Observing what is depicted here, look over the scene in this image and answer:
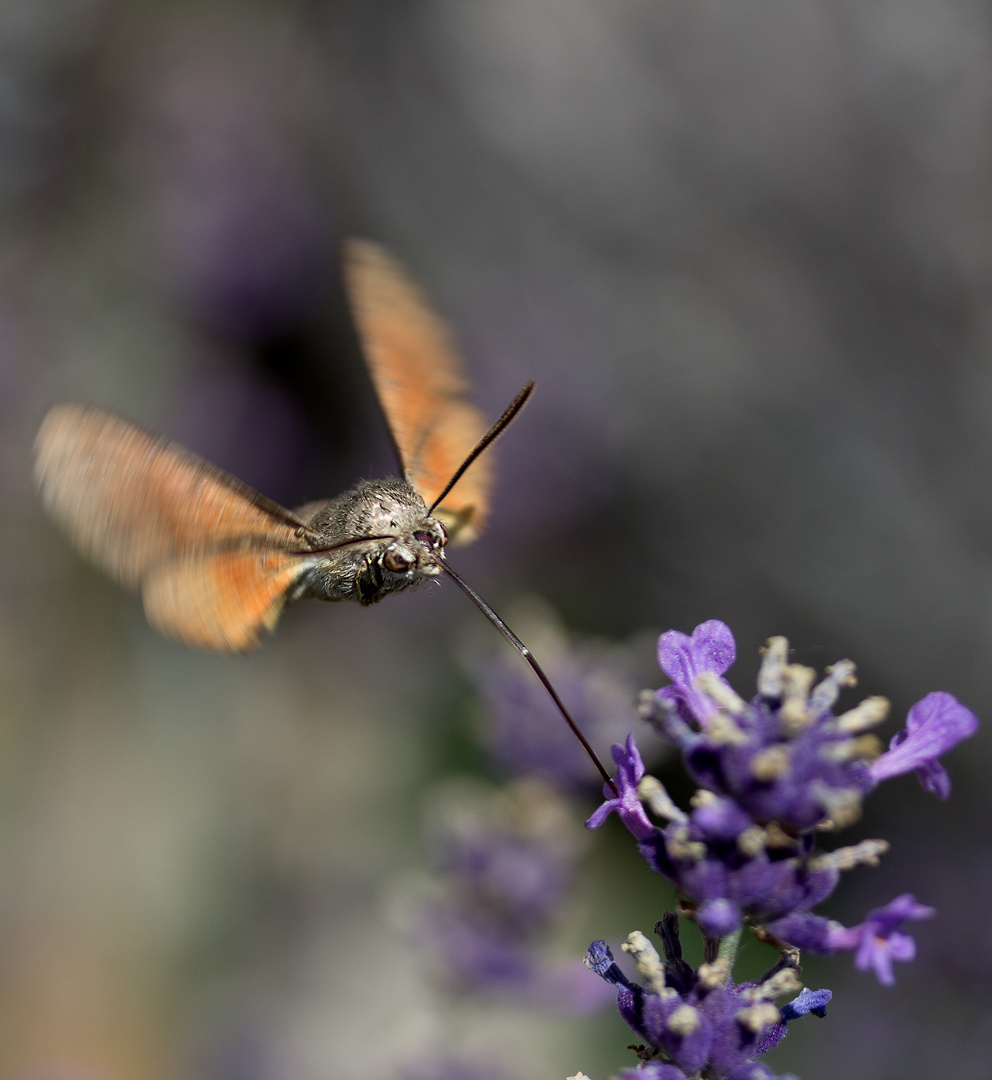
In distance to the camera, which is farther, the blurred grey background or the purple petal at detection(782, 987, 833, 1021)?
the blurred grey background

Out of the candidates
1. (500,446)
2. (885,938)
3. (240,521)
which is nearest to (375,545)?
(240,521)

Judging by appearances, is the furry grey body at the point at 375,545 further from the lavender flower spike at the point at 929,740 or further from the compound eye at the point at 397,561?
the lavender flower spike at the point at 929,740

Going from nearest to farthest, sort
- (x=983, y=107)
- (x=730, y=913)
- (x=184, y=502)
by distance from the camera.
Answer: (x=730, y=913) → (x=184, y=502) → (x=983, y=107)

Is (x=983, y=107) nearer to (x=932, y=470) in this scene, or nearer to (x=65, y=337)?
(x=932, y=470)

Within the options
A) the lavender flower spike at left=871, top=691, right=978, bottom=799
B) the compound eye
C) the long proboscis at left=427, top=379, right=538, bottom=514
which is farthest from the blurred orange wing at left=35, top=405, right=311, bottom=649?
the lavender flower spike at left=871, top=691, right=978, bottom=799

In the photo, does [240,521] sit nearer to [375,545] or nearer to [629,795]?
[375,545]

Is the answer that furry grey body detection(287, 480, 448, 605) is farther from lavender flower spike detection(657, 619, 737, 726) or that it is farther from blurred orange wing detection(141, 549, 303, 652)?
lavender flower spike detection(657, 619, 737, 726)

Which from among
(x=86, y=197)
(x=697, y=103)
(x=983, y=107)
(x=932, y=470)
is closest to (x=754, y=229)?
(x=697, y=103)
